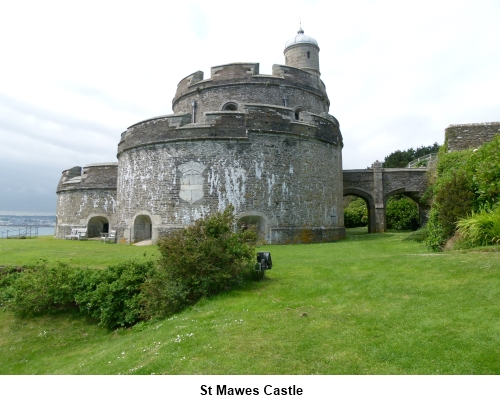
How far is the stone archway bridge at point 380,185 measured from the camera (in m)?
25.5

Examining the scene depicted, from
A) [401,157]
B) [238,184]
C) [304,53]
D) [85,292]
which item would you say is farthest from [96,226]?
[401,157]

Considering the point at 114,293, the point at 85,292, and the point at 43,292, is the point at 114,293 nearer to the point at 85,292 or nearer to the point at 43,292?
the point at 85,292

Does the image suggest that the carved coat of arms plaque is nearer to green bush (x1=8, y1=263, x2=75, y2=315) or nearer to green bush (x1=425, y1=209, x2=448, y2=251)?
green bush (x1=8, y1=263, x2=75, y2=315)

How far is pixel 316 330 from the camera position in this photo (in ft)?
17.7

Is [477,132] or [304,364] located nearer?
[304,364]

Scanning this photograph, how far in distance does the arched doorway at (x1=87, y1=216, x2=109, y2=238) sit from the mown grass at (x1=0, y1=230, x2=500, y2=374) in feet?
46.2

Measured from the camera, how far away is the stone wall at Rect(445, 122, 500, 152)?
15688 mm

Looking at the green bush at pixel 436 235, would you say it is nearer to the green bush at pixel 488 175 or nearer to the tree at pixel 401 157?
the green bush at pixel 488 175

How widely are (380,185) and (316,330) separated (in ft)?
71.8

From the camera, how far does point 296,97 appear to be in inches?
773

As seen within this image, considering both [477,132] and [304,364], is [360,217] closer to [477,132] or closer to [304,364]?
[477,132]

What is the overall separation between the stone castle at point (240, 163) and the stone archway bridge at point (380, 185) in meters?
6.36

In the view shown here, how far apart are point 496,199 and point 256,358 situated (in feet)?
29.4
